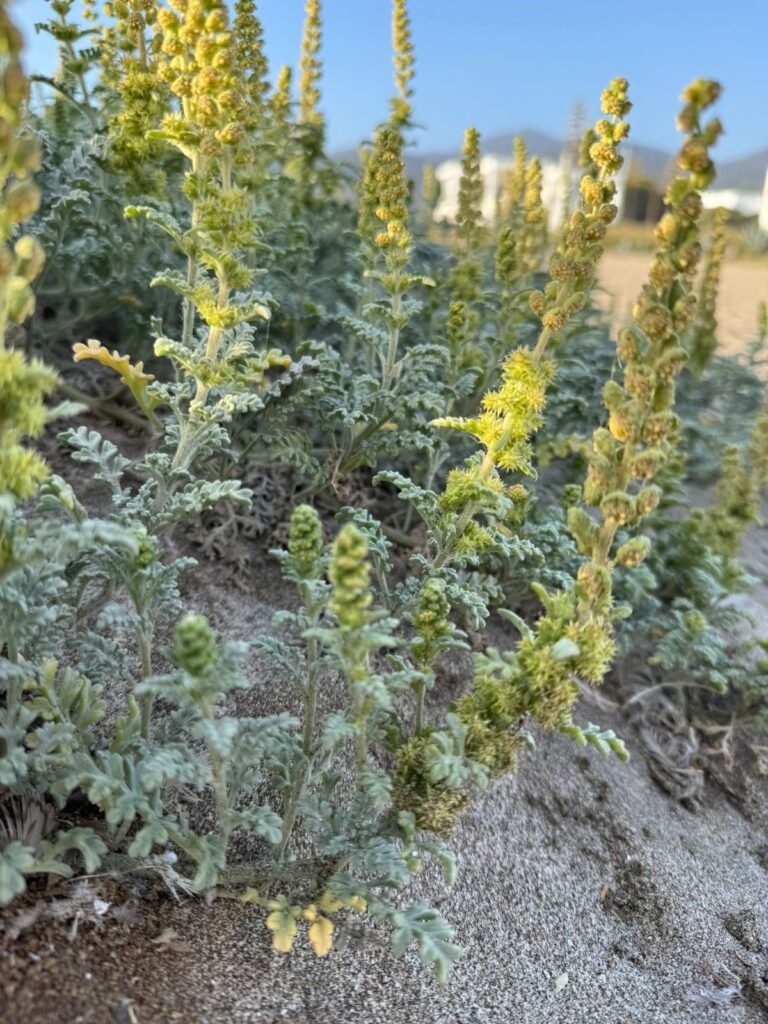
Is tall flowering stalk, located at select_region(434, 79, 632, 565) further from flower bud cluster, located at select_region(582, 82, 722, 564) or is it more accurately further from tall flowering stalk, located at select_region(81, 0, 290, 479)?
tall flowering stalk, located at select_region(81, 0, 290, 479)

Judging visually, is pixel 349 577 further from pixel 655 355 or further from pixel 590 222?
pixel 590 222

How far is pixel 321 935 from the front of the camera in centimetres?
172

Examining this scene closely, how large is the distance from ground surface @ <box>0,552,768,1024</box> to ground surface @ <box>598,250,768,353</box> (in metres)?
4.02

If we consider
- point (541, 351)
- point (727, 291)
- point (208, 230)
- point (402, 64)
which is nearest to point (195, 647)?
point (541, 351)

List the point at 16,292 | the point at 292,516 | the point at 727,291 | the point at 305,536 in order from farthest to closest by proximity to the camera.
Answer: the point at 727,291, the point at 292,516, the point at 305,536, the point at 16,292

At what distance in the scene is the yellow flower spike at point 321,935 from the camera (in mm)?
1713

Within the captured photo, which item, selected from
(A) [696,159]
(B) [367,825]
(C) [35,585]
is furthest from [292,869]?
(A) [696,159]

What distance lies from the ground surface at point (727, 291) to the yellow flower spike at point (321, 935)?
4960mm

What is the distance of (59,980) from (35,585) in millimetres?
692

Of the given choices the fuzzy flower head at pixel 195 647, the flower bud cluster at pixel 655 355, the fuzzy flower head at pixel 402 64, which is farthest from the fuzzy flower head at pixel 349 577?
the fuzzy flower head at pixel 402 64

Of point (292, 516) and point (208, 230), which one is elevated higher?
point (208, 230)

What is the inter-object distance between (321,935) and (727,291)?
11.8m

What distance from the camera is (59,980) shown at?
151 cm

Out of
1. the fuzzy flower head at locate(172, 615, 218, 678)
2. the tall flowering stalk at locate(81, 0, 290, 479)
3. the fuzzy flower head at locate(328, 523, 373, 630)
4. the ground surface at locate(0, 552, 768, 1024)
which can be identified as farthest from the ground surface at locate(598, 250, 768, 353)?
the fuzzy flower head at locate(172, 615, 218, 678)
